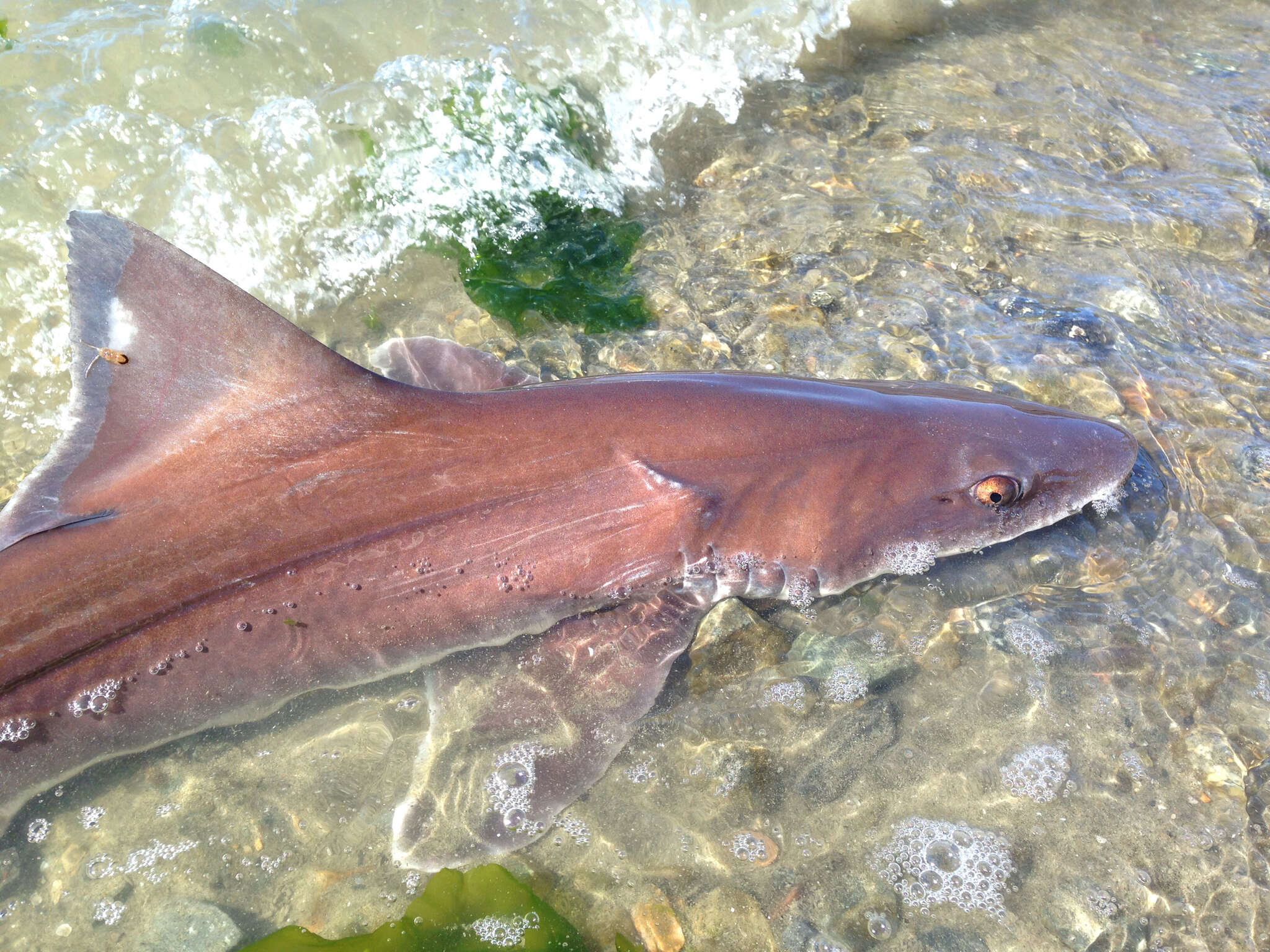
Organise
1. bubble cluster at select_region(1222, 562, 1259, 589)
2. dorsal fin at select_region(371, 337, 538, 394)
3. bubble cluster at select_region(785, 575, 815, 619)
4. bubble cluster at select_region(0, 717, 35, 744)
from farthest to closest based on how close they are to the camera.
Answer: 1. dorsal fin at select_region(371, 337, 538, 394)
2. bubble cluster at select_region(1222, 562, 1259, 589)
3. bubble cluster at select_region(785, 575, 815, 619)
4. bubble cluster at select_region(0, 717, 35, 744)

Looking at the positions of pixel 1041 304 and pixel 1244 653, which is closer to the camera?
pixel 1244 653

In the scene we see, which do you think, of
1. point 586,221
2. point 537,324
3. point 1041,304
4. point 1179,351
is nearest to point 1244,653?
point 1179,351

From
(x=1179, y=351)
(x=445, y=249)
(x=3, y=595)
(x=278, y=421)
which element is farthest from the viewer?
(x=445, y=249)

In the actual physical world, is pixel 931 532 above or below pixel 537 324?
below

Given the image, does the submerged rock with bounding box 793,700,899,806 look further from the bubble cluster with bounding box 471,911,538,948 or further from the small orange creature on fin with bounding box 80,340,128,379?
the small orange creature on fin with bounding box 80,340,128,379

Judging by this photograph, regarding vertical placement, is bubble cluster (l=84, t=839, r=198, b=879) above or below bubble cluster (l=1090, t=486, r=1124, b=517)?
below

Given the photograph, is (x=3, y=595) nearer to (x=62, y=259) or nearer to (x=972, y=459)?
(x=62, y=259)

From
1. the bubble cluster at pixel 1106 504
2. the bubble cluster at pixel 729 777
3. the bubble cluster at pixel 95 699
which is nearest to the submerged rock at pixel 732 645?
the bubble cluster at pixel 729 777

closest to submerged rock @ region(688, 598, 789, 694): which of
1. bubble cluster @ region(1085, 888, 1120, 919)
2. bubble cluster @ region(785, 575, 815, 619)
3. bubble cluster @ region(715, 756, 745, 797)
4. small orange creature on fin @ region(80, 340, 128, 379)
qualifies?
bubble cluster @ region(785, 575, 815, 619)

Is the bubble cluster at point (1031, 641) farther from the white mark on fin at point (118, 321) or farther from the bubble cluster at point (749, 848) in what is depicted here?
the white mark on fin at point (118, 321)
